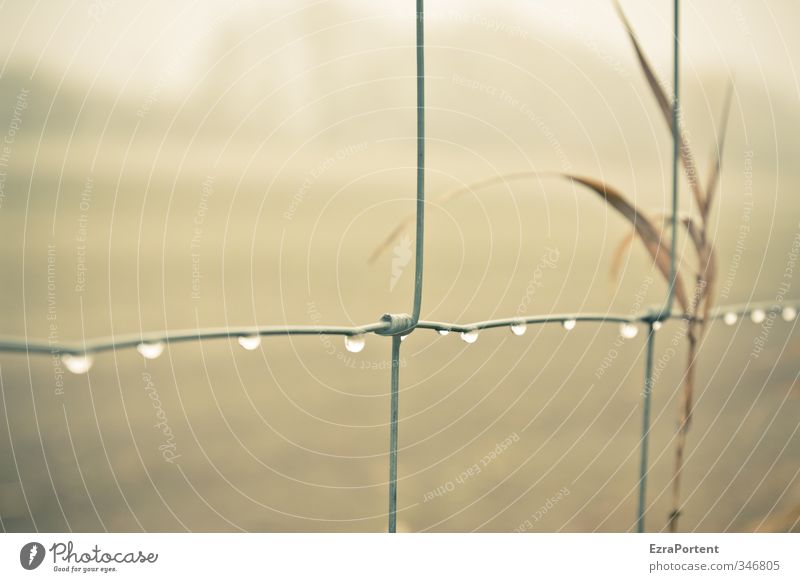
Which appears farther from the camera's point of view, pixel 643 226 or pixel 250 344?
pixel 643 226

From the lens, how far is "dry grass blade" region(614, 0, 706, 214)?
1.36 feet

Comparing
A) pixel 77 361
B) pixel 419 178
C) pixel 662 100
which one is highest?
pixel 662 100

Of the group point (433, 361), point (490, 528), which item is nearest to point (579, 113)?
point (433, 361)

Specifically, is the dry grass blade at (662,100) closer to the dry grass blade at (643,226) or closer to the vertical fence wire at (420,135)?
the dry grass blade at (643,226)

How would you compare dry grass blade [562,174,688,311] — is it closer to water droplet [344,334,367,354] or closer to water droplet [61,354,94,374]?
water droplet [344,334,367,354]

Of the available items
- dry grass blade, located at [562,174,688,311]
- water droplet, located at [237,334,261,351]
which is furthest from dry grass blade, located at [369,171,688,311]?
water droplet, located at [237,334,261,351]

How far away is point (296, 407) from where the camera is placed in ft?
3.10

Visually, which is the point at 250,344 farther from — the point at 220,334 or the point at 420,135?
the point at 420,135

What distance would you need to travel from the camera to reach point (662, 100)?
43 centimetres

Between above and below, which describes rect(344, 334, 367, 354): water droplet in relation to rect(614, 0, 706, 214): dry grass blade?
below

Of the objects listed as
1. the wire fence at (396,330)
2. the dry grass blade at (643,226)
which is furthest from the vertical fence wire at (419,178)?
the dry grass blade at (643,226)

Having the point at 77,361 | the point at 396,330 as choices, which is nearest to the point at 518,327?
the point at 396,330

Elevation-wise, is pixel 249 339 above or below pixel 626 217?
below
